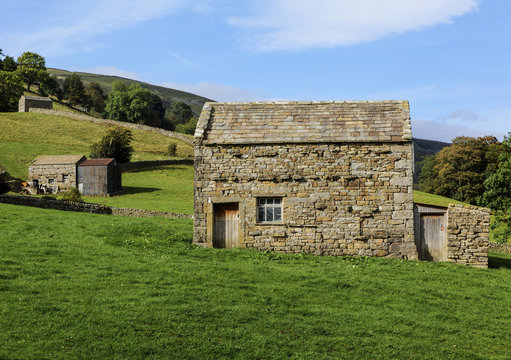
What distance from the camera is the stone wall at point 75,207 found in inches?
1379

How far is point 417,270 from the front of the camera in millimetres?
18312

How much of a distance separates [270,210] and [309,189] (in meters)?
1.79

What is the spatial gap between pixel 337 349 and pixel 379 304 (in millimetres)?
3304

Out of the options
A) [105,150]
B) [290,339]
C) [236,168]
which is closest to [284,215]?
[236,168]

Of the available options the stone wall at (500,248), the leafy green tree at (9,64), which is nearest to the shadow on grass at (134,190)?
the stone wall at (500,248)

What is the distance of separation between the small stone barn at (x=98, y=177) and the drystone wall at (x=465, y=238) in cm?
3710

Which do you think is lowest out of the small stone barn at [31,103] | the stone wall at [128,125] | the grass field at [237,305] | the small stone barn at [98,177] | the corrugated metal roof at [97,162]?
the grass field at [237,305]

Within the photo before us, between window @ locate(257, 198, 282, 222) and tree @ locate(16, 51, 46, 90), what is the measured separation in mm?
117650

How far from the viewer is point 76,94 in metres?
125

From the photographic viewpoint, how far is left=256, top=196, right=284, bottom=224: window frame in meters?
20.9

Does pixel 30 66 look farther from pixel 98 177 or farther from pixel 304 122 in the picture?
pixel 304 122

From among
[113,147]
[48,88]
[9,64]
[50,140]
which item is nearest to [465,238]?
[113,147]

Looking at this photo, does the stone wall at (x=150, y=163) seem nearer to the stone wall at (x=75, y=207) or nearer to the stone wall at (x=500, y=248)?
the stone wall at (x=75, y=207)

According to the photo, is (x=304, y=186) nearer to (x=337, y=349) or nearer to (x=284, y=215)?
(x=284, y=215)
